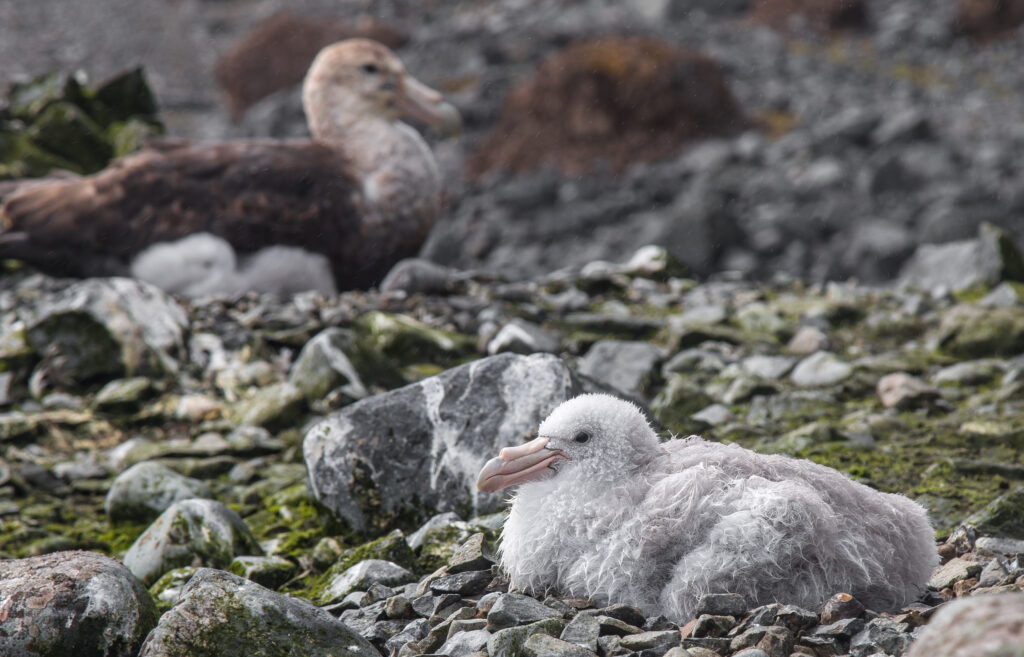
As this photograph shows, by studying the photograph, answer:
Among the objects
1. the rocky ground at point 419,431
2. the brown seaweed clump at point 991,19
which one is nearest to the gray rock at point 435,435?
the rocky ground at point 419,431

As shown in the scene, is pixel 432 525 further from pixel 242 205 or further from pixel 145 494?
pixel 242 205

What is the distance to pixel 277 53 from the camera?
21.3m

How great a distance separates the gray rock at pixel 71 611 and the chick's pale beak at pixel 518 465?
119cm

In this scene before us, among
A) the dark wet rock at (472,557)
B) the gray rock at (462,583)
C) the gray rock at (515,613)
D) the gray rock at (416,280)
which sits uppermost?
the gray rock at (515,613)

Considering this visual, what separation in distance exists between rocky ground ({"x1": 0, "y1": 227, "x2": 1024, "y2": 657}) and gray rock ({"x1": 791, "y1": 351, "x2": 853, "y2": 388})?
0.02 metres

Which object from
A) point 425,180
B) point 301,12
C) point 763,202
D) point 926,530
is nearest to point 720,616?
point 926,530

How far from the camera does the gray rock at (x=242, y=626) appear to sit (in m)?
3.10

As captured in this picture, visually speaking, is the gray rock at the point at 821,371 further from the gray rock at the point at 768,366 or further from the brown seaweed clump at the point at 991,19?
the brown seaweed clump at the point at 991,19

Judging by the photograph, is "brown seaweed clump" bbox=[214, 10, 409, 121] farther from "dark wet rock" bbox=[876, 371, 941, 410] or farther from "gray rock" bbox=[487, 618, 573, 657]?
"gray rock" bbox=[487, 618, 573, 657]

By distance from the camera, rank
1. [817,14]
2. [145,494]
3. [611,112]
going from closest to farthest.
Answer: [145,494] < [611,112] < [817,14]

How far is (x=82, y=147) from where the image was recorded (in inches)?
480

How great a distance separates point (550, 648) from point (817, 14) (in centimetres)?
1948

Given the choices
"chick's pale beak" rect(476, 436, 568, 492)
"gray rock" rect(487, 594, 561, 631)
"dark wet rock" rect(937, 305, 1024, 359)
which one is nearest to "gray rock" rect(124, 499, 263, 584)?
"chick's pale beak" rect(476, 436, 568, 492)

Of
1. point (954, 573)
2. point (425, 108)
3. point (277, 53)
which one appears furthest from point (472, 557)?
point (277, 53)
